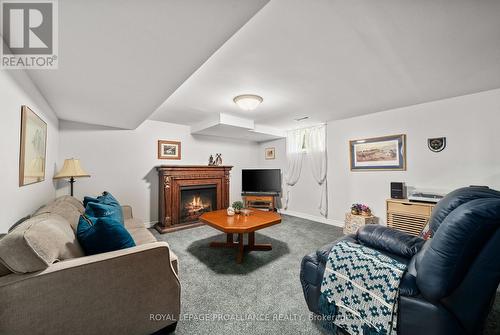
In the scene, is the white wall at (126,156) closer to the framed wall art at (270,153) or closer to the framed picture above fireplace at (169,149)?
the framed picture above fireplace at (169,149)

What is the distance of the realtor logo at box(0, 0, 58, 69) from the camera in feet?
3.55

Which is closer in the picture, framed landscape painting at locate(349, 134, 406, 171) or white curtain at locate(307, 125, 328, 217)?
framed landscape painting at locate(349, 134, 406, 171)

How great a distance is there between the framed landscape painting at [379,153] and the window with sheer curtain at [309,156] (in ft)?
2.21

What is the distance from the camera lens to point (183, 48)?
1.39 m

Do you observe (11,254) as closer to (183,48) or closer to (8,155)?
(8,155)

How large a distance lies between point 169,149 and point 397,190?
4.51 meters

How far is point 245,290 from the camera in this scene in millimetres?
1938

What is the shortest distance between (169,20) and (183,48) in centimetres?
26

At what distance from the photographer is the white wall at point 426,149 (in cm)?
270

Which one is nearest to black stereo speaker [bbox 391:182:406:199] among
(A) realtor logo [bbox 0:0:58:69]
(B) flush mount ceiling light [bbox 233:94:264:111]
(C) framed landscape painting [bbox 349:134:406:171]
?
(C) framed landscape painting [bbox 349:134:406:171]

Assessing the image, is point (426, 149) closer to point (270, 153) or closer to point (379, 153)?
point (379, 153)

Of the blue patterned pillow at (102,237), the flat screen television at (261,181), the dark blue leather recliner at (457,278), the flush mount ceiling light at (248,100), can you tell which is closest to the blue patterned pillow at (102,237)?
the blue patterned pillow at (102,237)

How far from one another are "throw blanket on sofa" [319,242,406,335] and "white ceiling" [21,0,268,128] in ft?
5.35

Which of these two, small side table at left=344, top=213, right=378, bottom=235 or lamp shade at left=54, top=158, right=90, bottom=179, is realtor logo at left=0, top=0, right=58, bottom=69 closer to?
lamp shade at left=54, top=158, right=90, bottom=179
